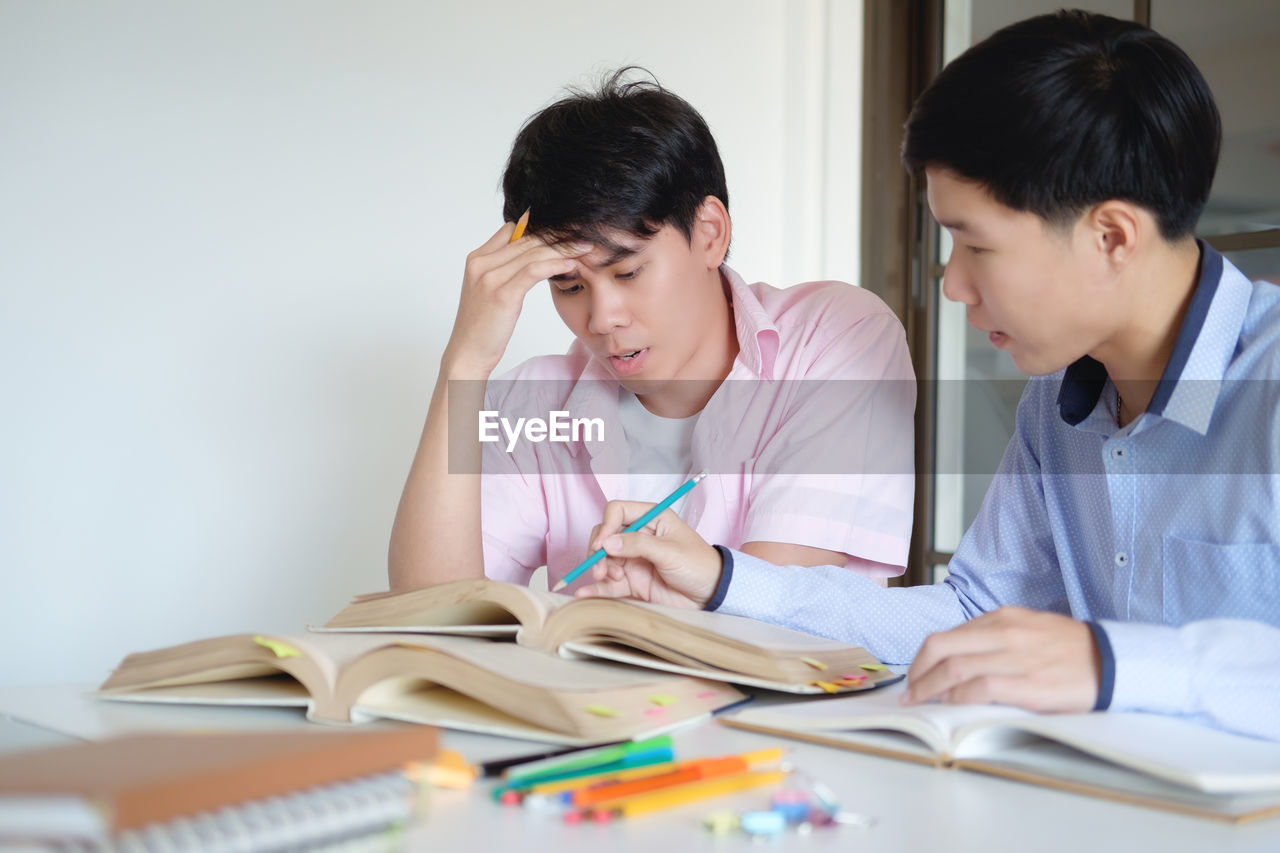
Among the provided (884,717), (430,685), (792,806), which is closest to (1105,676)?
(884,717)

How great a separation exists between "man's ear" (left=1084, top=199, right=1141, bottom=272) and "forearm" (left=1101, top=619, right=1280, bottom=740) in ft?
1.33

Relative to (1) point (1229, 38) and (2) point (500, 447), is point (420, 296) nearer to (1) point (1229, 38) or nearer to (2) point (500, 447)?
(2) point (500, 447)

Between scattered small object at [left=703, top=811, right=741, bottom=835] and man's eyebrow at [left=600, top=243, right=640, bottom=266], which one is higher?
man's eyebrow at [left=600, top=243, right=640, bottom=266]

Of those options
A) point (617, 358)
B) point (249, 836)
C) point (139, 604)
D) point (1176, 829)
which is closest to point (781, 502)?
point (617, 358)

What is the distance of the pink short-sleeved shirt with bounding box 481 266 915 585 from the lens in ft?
4.44

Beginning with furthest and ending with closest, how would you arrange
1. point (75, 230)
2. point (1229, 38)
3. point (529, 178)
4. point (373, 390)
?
point (373, 390)
point (1229, 38)
point (75, 230)
point (529, 178)

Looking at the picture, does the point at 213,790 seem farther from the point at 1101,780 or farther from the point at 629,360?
the point at 629,360

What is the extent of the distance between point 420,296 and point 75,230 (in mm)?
611

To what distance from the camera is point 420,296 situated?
2.18 m

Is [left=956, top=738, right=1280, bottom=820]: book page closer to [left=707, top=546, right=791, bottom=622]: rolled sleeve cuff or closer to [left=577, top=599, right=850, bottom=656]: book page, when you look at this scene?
[left=577, top=599, right=850, bottom=656]: book page

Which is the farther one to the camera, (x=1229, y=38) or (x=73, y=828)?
(x=1229, y=38)

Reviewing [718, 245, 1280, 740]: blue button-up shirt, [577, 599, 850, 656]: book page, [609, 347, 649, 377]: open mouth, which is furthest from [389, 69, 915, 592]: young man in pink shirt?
[577, 599, 850, 656]: book page

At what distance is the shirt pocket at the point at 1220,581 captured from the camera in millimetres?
967

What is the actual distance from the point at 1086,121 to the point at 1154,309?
19 cm
